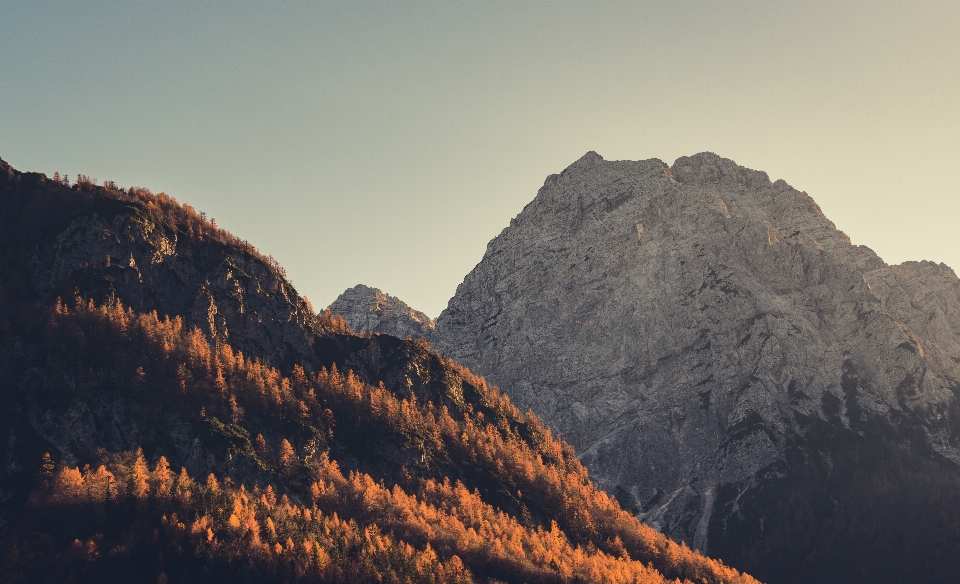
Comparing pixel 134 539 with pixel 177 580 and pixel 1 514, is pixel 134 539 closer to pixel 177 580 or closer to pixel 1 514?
pixel 177 580

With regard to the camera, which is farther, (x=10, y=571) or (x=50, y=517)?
(x=50, y=517)

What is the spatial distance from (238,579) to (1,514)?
5153cm

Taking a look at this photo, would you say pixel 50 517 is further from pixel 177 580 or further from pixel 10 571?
pixel 177 580

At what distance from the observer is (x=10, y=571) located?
185 metres

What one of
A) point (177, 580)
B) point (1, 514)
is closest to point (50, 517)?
point (1, 514)

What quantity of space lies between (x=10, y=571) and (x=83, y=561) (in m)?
13.3

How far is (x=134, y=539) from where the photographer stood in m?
199

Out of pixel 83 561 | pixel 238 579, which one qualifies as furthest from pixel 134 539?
pixel 238 579

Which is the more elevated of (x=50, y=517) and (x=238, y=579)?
(x=50, y=517)

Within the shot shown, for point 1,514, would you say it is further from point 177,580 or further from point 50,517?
point 177,580

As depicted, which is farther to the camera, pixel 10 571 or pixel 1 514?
pixel 1 514

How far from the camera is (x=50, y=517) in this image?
199625 mm

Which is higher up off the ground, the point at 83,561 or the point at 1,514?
the point at 1,514

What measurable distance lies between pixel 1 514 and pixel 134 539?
28.1 meters
